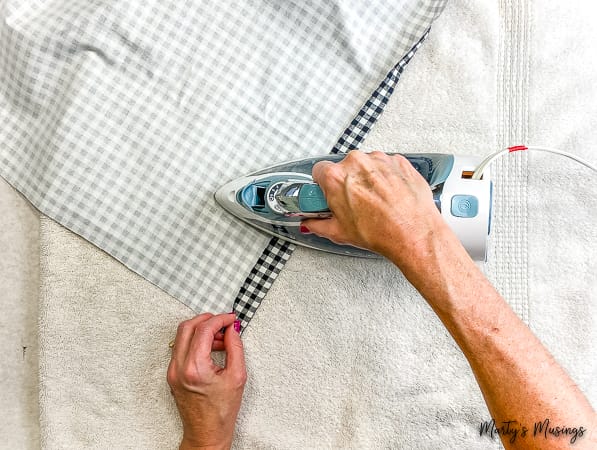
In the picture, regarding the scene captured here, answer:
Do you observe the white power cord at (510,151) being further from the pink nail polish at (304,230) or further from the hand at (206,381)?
the hand at (206,381)

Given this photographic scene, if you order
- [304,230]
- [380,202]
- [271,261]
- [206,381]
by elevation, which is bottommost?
[206,381]

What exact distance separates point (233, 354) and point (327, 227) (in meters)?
0.29

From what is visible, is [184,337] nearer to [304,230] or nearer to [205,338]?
[205,338]

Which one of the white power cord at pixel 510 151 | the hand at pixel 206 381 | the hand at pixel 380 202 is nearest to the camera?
the hand at pixel 380 202

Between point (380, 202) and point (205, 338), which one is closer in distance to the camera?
point (380, 202)

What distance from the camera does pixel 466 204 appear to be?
792mm

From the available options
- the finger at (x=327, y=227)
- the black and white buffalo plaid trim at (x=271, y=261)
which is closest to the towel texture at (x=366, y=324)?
the black and white buffalo plaid trim at (x=271, y=261)

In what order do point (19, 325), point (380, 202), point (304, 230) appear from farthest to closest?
point (19, 325)
point (304, 230)
point (380, 202)

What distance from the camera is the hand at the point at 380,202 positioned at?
2.29 feet

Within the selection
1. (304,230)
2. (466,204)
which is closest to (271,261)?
(304,230)

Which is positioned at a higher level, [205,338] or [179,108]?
[179,108]

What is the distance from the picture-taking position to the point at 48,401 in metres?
0.96

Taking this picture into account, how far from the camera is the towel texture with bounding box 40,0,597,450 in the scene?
0.95 m

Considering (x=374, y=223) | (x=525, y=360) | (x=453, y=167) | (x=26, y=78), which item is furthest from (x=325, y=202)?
(x=26, y=78)
